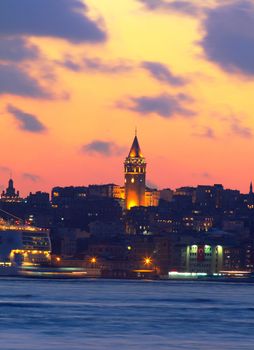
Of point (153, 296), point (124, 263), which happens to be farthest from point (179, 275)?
point (153, 296)

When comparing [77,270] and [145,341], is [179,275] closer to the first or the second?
[77,270]

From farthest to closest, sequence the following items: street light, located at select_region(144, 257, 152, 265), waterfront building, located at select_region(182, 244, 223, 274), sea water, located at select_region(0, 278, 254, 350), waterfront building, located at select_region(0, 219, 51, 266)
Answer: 1. waterfront building, located at select_region(182, 244, 223, 274)
2. street light, located at select_region(144, 257, 152, 265)
3. waterfront building, located at select_region(0, 219, 51, 266)
4. sea water, located at select_region(0, 278, 254, 350)

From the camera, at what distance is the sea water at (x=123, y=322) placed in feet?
182

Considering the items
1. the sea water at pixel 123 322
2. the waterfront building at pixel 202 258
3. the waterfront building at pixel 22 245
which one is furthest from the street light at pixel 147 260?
the sea water at pixel 123 322

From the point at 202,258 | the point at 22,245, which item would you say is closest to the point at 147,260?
the point at 202,258

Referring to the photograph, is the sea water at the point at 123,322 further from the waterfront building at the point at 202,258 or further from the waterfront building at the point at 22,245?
the waterfront building at the point at 202,258

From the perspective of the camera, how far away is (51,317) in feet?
224

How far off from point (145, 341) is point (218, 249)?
387 ft

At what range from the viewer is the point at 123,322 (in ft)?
217

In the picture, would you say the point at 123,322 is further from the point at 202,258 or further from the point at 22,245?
the point at 202,258

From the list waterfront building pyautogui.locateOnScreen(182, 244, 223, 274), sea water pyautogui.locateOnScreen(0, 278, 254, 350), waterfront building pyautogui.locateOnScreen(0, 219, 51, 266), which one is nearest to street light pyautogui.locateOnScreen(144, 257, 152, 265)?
waterfront building pyautogui.locateOnScreen(182, 244, 223, 274)

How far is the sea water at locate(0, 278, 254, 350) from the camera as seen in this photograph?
182 feet

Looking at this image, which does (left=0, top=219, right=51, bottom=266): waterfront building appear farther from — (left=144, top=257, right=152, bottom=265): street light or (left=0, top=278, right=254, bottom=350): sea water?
(left=0, top=278, right=254, bottom=350): sea water

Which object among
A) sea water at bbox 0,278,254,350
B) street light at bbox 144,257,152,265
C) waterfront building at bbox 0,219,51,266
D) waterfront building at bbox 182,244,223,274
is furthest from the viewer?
waterfront building at bbox 182,244,223,274
